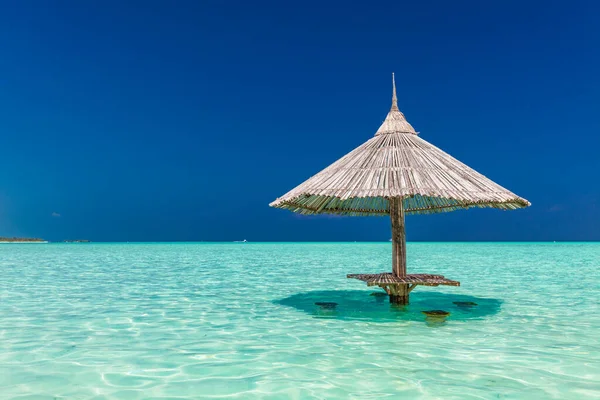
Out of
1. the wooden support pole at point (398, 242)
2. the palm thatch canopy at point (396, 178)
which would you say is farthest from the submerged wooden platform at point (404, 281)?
the palm thatch canopy at point (396, 178)

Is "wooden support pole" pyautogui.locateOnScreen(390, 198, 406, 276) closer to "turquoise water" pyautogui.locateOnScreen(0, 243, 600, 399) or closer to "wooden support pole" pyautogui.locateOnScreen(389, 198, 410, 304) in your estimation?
"wooden support pole" pyautogui.locateOnScreen(389, 198, 410, 304)

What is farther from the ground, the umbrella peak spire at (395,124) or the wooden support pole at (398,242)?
the umbrella peak spire at (395,124)

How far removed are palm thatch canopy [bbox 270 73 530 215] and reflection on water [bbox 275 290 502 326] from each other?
2021 mm

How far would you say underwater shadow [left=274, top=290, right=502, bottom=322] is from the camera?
793 cm

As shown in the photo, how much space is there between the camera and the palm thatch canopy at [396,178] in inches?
271

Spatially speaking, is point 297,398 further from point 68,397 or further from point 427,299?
point 427,299

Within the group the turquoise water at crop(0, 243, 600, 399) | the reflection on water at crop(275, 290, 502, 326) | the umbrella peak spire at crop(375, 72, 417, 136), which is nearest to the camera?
the turquoise water at crop(0, 243, 600, 399)

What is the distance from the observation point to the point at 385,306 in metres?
8.92

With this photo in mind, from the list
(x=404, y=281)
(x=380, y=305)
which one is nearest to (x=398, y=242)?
(x=404, y=281)

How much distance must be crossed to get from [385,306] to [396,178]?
119 inches

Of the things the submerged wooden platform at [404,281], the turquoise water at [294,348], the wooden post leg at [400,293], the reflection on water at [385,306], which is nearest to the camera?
the turquoise water at [294,348]

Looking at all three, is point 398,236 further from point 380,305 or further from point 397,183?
point 380,305

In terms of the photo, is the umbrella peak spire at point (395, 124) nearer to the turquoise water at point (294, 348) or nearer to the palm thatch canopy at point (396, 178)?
the palm thatch canopy at point (396, 178)

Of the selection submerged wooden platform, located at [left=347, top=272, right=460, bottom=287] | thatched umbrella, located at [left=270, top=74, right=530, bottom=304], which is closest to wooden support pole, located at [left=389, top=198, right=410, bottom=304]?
thatched umbrella, located at [left=270, top=74, right=530, bottom=304]
